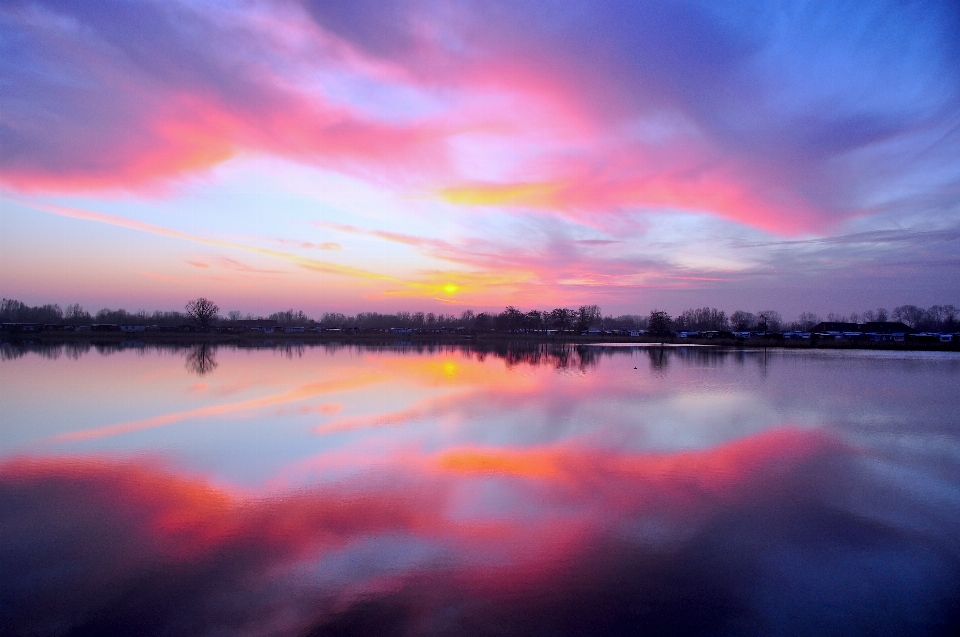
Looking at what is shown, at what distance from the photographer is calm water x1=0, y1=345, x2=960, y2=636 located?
586 cm

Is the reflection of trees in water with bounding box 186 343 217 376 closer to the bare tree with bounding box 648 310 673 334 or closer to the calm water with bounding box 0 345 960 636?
the calm water with bounding box 0 345 960 636

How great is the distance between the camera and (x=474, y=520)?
837 cm

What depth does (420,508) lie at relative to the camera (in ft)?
29.0

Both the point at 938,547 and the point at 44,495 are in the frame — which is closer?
the point at 938,547

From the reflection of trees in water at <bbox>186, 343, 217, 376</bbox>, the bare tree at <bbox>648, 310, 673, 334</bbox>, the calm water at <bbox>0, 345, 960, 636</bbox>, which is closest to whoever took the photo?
the calm water at <bbox>0, 345, 960, 636</bbox>

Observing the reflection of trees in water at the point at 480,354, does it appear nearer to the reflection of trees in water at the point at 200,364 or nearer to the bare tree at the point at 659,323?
the reflection of trees in water at the point at 200,364

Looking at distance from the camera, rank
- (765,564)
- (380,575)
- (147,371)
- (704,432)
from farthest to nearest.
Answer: (147,371) → (704,432) → (765,564) → (380,575)

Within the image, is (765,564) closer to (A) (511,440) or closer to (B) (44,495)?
(A) (511,440)

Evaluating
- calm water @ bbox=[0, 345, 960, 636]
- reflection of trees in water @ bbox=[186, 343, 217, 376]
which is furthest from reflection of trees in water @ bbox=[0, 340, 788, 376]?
calm water @ bbox=[0, 345, 960, 636]

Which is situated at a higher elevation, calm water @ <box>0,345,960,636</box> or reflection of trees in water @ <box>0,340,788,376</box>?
reflection of trees in water @ <box>0,340,788,376</box>

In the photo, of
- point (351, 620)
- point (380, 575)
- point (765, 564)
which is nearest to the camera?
point (351, 620)

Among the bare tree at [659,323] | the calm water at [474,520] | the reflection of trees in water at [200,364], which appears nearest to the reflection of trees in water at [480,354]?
the reflection of trees in water at [200,364]

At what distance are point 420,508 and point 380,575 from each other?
2267mm

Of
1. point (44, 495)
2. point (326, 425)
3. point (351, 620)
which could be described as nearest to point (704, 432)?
point (326, 425)
